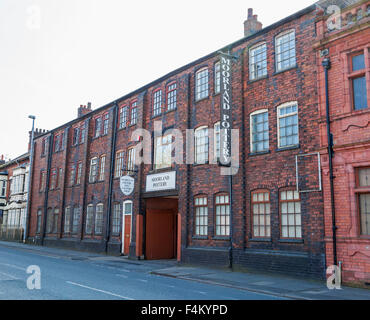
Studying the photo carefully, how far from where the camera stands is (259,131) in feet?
55.5

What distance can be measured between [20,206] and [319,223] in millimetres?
35136

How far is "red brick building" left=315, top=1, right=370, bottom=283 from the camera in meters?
12.7

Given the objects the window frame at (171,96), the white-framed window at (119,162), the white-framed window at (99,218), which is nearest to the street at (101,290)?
the window frame at (171,96)

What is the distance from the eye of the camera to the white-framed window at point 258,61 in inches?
678

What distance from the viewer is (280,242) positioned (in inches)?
596

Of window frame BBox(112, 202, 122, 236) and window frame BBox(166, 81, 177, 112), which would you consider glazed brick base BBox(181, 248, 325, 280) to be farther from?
window frame BBox(166, 81, 177, 112)

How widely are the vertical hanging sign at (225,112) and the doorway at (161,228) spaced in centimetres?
771

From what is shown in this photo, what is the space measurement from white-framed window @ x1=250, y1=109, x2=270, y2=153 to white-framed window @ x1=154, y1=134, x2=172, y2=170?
5.84 metres

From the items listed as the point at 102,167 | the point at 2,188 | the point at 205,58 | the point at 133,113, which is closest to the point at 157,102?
the point at 133,113

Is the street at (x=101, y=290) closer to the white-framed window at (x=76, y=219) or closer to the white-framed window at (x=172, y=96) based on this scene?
the white-framed window at (x=172, y=96)

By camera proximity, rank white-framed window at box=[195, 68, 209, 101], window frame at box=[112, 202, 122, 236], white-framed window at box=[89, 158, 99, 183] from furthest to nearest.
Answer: white-framed window at box=[89, 158, 99, 183], window frame at box=[112, 202, 122, 236], white-framed window at box=[195, 68, 209, 101]

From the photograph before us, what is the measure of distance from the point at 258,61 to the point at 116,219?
46.0ft

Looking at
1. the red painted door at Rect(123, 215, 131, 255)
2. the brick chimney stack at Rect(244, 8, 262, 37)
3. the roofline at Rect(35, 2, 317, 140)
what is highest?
the brick chimney stack at Rect(244, 8, 262, 37)

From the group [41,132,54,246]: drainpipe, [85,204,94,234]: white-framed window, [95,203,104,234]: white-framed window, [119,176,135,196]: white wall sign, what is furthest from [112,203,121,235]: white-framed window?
[41,132,54,246]: drainpipe
